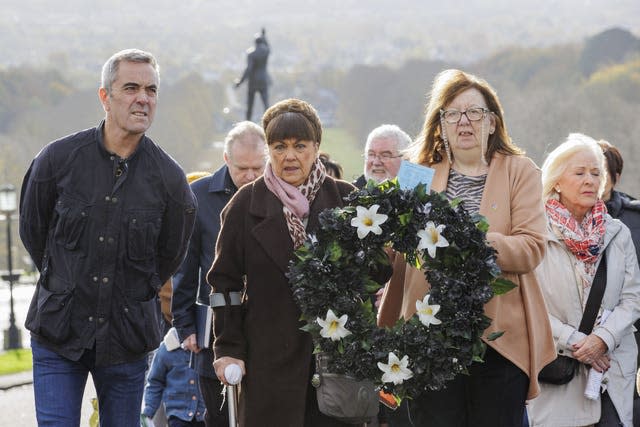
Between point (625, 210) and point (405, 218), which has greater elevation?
point (405, 218)

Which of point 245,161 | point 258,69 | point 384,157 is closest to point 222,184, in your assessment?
point 245,161

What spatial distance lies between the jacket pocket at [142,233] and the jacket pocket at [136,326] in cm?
21

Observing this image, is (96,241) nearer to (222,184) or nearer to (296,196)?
(296,196)

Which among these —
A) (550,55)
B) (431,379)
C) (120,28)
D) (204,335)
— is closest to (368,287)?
(431,379)

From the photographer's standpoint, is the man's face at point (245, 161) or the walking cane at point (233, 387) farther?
the man's face at point (245, 161)

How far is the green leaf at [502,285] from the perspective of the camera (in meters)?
4.67

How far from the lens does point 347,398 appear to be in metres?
4.57

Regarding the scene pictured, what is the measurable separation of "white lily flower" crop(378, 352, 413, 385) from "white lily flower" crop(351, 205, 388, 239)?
19.4 inches

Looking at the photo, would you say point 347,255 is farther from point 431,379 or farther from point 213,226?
point 213,226

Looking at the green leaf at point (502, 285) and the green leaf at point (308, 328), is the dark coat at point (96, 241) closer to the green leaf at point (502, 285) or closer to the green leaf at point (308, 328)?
the green leaf at point (308, 328)

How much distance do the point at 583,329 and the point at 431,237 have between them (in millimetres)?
1837

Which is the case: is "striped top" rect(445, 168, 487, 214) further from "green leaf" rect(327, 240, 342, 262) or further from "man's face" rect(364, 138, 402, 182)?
"man's face" rect(364, 138, 402, 182)

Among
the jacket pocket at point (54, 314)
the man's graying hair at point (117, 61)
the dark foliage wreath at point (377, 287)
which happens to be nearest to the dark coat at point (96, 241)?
the jacket pocket at point (54, 314)

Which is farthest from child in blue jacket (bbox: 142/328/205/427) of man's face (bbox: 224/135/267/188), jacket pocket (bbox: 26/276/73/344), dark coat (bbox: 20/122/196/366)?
jacket pocket (bbox: 26/276/73/344)
